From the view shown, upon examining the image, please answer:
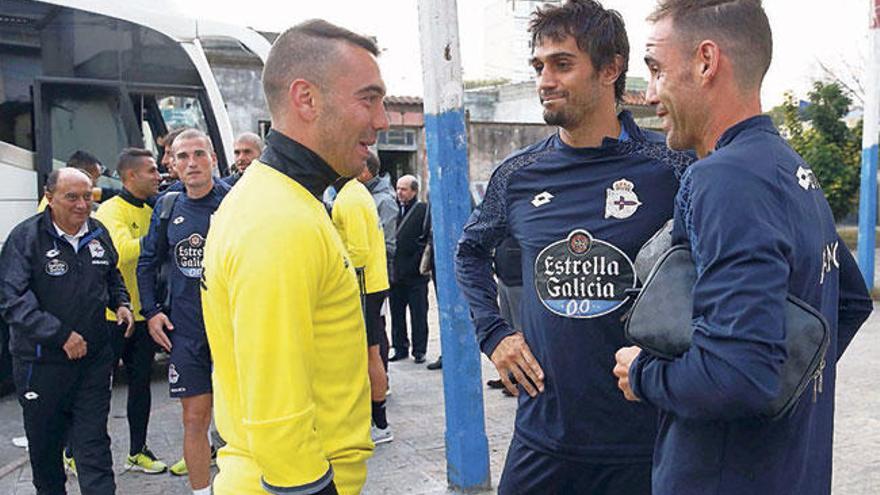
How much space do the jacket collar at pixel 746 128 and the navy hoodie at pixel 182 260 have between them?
9.96 ft

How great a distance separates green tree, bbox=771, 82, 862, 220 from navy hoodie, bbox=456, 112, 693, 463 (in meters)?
12.9

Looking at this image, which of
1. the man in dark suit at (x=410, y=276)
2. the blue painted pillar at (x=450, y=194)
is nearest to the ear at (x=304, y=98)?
the blue painted pillar at (x=450, y=194)

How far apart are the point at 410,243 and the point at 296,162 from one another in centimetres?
582

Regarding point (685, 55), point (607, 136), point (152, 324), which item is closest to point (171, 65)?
point (152, 324)

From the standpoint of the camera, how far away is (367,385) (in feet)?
6.38

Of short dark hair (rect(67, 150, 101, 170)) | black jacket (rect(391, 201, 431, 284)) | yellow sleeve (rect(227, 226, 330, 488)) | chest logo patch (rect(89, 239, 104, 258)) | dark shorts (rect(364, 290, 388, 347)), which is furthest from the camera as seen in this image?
black jacket (rect(391, 201, 431, 284))

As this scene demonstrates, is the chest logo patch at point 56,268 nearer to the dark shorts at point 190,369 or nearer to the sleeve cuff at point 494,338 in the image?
the dark shorts at point 190,369

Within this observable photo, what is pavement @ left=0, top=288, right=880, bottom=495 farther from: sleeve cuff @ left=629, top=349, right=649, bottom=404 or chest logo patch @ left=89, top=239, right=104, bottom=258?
sleeve cuff @ left=629, top=349, right=649, bottom=404

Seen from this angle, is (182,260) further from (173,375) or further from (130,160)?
(130,160)

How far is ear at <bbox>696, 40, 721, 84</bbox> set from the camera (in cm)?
172

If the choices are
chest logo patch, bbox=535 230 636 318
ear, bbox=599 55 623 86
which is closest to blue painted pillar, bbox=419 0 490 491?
ear, bbox=599 55 623 86

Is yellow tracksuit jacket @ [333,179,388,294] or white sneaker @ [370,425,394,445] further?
white sneaker @ [370,425,394,445]

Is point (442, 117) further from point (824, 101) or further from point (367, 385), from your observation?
point (824, 101)

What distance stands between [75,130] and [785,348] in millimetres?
6849
